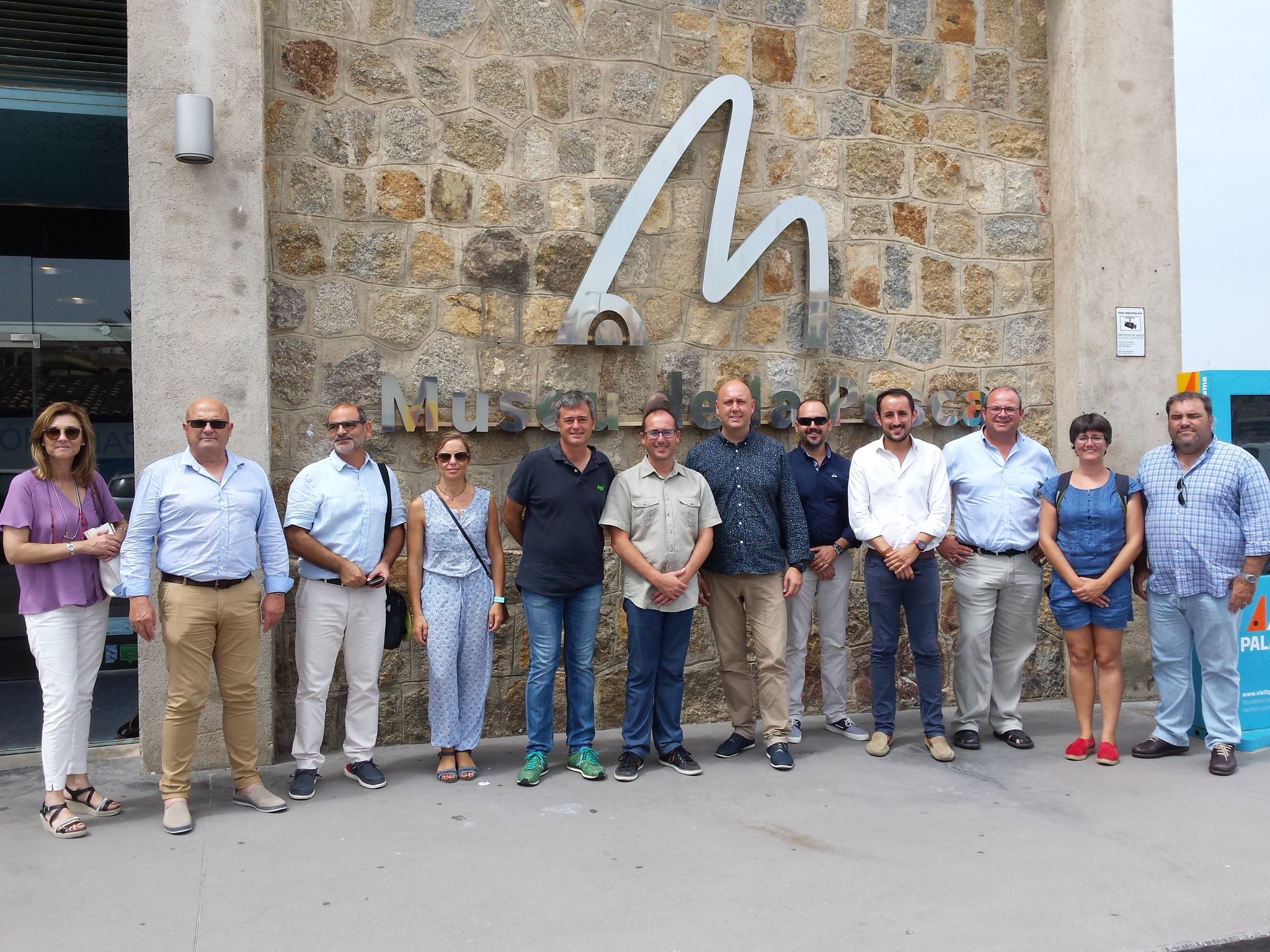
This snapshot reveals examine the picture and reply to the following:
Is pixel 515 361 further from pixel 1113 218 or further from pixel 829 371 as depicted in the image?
pixel 1113 218

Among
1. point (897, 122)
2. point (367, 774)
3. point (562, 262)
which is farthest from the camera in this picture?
point (897, 122)

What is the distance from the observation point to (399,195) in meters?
5.70

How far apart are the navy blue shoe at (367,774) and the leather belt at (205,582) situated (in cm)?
110

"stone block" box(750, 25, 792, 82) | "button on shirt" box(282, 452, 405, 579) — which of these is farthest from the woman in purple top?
"stone block" box(750, 25, 792, 82)

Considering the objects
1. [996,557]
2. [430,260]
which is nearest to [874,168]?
[996,557]

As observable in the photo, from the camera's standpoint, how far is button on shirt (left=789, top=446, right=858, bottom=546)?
18.4ft

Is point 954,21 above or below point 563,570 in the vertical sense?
above

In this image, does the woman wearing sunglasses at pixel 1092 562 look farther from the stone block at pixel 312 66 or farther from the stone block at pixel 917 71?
the stone block at pixel 312 66

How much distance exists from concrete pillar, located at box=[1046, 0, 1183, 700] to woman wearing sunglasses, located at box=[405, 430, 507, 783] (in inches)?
157

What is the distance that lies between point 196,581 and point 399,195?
2432mm

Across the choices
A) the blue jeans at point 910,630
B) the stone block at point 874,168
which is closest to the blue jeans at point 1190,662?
the blue jeans at point 910,630

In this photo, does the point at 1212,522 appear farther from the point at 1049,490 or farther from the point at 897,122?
the point at 897,122

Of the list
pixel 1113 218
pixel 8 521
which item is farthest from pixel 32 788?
pixel 1113 218

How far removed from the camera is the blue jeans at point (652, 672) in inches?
200
